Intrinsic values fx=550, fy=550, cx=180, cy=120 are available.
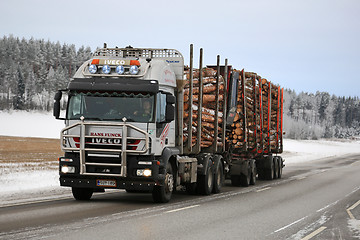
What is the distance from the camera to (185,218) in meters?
11.2

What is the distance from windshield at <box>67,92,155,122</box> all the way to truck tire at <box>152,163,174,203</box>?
1738mm

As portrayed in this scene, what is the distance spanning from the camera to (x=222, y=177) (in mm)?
19031

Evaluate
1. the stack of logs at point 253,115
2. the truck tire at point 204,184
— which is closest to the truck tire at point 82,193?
the truck tire at point 204,184

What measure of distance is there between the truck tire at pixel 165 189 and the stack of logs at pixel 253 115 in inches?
269

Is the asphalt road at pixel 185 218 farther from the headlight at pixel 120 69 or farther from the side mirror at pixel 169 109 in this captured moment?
the headlight at pixel 120 69

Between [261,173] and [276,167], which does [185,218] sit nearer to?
[261,173]

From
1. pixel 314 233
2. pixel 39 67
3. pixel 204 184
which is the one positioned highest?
pixel 39 67

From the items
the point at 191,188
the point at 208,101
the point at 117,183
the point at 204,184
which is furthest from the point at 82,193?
the point at 208,101

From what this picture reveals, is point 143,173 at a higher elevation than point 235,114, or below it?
below

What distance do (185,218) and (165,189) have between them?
9.97 feet

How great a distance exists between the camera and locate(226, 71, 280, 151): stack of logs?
Answer: 21422 millimetres

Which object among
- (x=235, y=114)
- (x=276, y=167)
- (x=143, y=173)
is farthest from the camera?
(x=276, y=167)

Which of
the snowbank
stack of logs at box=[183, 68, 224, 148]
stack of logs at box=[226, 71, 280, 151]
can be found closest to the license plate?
stack of logs at box=[183, 68, 224, 148]

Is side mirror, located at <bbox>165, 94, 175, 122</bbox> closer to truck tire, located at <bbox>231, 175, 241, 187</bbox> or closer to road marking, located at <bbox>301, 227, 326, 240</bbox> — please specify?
road marking, located at <bbox>301, 227, 326, 240</bbox>
